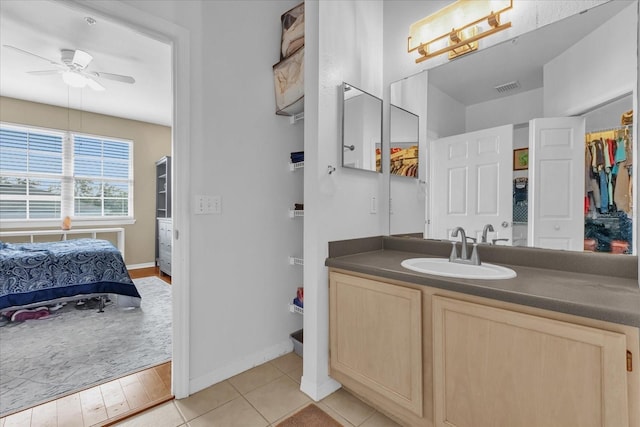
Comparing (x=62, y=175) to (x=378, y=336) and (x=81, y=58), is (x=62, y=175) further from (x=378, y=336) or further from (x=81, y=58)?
(x=378, y=336)

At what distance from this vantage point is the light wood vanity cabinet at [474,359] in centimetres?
85

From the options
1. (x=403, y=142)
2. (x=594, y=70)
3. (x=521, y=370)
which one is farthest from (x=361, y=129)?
(x=521, y=370)

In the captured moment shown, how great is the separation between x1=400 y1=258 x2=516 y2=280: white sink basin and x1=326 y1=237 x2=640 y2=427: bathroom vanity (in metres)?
0.05

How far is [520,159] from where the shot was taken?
57.0 inches

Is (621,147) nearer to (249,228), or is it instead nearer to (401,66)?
(401,66)

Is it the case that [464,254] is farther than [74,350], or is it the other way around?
[74,350]

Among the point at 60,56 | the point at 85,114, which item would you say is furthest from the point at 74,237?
the point at 60,56

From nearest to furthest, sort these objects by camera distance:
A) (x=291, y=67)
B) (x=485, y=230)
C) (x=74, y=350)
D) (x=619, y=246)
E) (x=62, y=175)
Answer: (x=619, y=246) → (x=485, y=230) → (x=291, y=67) → (x=74, y=350) → (x=62, y=175)

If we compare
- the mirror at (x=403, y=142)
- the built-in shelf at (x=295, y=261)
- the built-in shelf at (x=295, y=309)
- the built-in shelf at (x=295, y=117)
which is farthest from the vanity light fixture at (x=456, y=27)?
the built-in shelf at (x=295, y=309)

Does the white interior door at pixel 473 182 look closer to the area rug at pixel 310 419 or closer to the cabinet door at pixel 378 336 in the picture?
the cabinet door at pixel 378 336

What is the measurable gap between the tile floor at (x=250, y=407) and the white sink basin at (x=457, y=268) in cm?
81

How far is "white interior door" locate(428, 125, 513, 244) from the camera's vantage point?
1508 mm

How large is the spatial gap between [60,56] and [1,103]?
6.66ft

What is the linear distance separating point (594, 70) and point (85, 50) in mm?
4079
